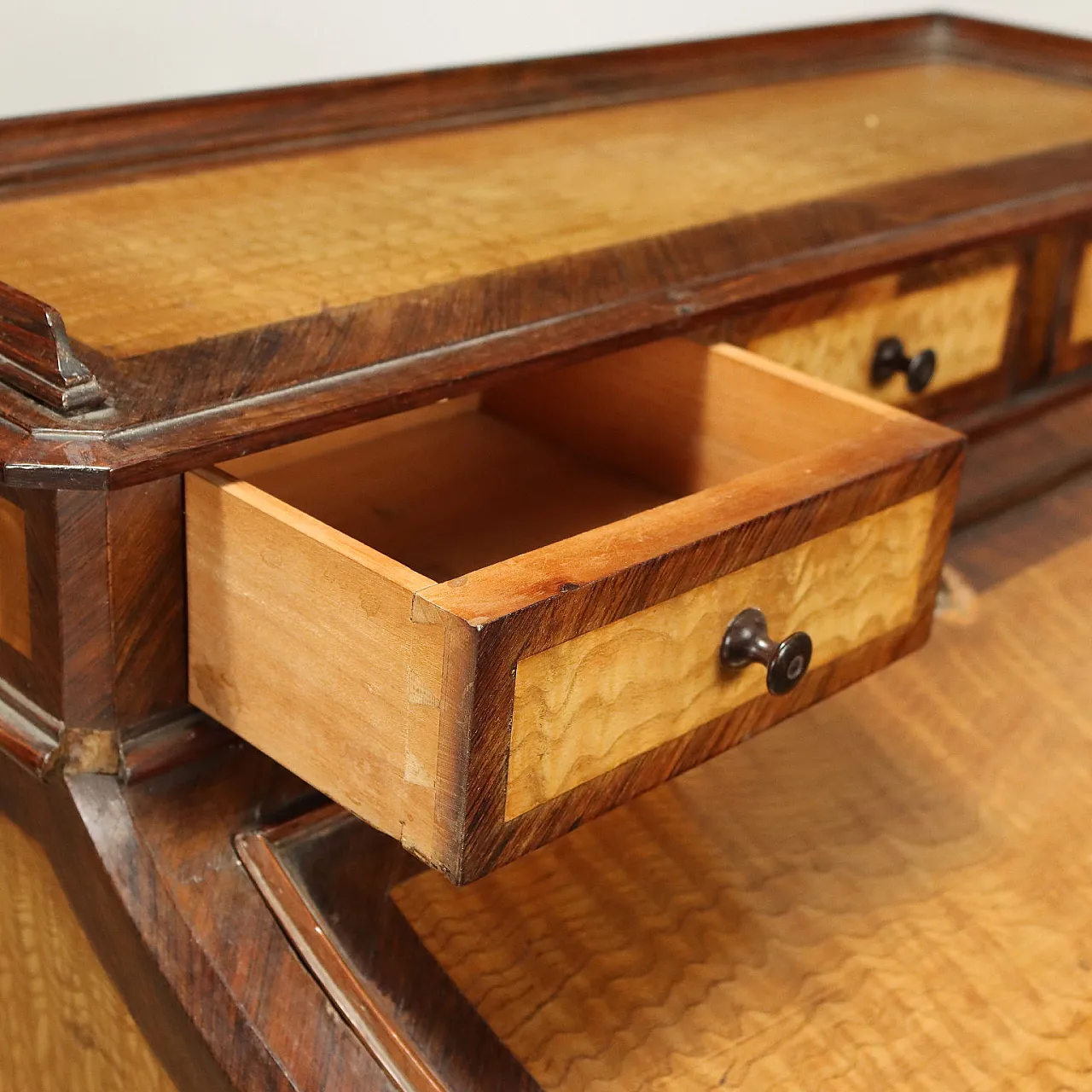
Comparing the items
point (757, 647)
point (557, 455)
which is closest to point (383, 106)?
point (557, 455)

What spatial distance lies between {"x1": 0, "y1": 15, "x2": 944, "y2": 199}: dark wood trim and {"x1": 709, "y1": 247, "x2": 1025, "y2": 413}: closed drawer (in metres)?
0.37

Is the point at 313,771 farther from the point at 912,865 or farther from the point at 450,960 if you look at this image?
the point at 912,865

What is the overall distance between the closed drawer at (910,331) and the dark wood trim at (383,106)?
37cm

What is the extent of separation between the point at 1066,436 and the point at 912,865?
1.66 feet

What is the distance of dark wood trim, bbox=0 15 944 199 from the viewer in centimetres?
100

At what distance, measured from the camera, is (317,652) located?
0.68 metres

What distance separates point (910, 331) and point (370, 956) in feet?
1.78

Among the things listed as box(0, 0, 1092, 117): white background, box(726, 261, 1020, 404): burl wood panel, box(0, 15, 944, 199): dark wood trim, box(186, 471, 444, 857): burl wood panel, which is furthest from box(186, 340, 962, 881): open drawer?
box(0, 0, 1092, 117): white background

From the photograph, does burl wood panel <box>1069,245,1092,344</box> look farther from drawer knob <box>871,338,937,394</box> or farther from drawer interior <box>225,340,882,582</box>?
drawer interior <box>225,340,882,582</box>

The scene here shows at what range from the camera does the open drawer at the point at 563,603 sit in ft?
2.07

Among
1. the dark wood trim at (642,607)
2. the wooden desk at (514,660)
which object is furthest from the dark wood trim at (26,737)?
the dark wood trim at (642,607)

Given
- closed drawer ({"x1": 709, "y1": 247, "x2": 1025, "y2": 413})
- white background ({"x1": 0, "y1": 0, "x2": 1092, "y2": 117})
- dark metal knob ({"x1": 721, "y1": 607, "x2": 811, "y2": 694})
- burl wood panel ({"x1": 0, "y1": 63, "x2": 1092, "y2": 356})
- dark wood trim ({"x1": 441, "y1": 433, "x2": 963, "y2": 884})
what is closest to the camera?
dark wood trim ({"x1": 441, "y1": 433, "x2": 963, "y2": 884})

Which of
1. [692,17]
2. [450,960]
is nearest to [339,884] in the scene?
[450,960]

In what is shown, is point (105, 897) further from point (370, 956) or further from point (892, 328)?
point (892, 328)
